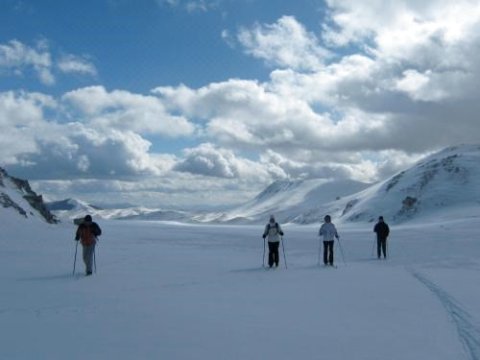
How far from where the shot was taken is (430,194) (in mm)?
119312

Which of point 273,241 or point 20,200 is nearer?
point 273,241

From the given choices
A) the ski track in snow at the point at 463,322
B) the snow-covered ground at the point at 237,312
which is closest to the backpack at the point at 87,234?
the snow-covered ground at the point at 237,312

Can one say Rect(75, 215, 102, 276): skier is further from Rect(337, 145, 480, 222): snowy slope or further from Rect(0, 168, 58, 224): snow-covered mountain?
Rect(337, 145, 480, 222): snowy slope

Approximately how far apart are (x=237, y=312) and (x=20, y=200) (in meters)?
53.7

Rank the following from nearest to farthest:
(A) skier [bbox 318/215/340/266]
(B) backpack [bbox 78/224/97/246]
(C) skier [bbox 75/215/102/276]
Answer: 1. (C) skier [bbox 75/215/102/276]
2. (B) backpack [bbox 78/224/97/246]
3. (A) skier [bbox 318/215/340/266]

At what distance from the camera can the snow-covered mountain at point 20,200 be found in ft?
170

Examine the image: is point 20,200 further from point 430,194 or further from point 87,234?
point 430,194

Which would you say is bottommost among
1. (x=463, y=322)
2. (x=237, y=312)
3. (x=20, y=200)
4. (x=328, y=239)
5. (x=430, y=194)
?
(x=463, y=322)

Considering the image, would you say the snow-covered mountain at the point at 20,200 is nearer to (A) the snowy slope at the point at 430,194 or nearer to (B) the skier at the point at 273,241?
(B) the skier at the point at 273,241

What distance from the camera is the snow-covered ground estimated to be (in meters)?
8.66

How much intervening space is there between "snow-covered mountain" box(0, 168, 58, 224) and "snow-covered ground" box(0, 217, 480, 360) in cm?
3283

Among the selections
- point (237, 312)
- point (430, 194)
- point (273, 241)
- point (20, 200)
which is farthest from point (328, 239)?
point (430, 194)

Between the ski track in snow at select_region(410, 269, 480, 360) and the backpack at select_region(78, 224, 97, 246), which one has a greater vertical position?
the backpack at select_region(78, 224, 97, 246)

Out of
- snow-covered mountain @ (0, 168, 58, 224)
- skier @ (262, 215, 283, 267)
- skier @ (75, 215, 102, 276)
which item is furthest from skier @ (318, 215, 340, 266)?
snow-covered mountain @ (0, 168, 58, 224)
